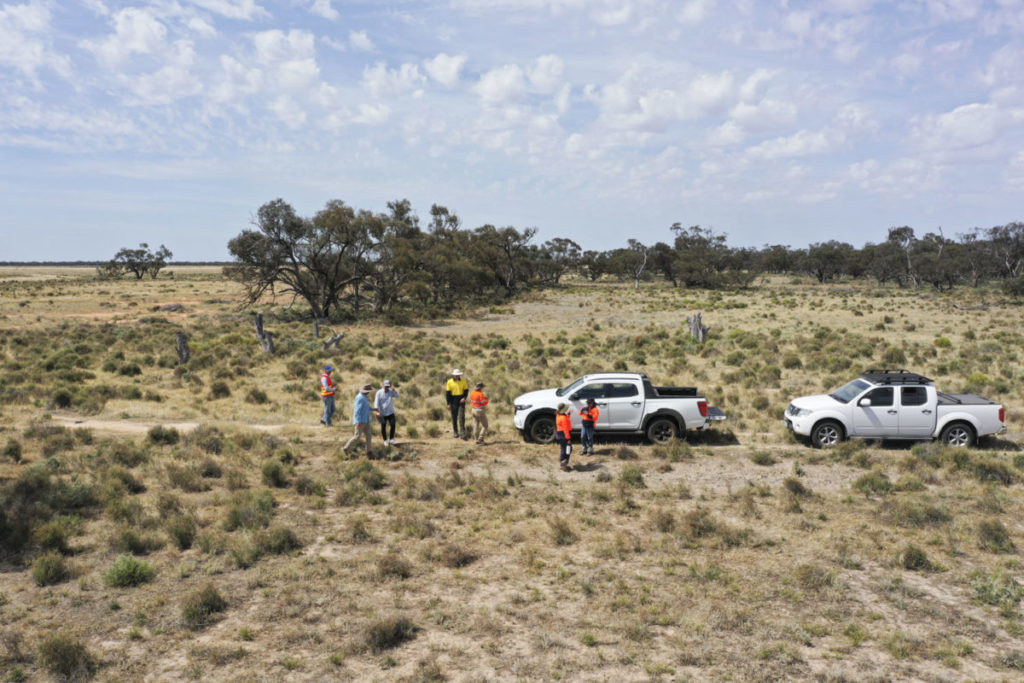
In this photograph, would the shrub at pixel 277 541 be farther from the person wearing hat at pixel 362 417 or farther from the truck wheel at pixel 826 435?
the truck wheel at pixel 826 435

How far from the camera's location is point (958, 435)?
14.4 metres

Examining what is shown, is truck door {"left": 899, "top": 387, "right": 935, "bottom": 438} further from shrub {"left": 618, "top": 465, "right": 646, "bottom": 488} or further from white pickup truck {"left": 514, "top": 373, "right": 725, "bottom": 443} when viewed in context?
shrub {"left": 618, "top": 465, "right": 646, "bottom": 488}

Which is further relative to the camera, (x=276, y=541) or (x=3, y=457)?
(x=3, y=457)

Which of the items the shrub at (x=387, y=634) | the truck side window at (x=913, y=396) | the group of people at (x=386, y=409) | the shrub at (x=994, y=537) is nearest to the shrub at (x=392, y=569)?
the shrub at (x=387, y=634)

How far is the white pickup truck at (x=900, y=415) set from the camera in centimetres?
1430

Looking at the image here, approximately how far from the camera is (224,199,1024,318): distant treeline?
4828cm

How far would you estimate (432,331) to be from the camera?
44875 mm

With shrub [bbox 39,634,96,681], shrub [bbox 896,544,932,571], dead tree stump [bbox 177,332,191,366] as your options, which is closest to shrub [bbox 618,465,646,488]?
shrub [bbox 896,544,932,571]

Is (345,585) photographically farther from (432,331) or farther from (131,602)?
(432,331)

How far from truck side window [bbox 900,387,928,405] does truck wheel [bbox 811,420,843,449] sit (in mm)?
1580

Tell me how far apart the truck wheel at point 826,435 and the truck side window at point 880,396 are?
0.99 meters

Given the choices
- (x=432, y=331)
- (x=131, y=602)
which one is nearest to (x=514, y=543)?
(x=131, y=602)

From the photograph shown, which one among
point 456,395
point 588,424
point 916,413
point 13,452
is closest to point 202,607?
point 588,424

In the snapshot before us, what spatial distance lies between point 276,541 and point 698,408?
391 inches
